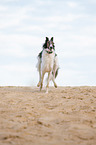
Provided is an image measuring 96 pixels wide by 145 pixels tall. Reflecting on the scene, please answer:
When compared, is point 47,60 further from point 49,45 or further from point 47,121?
point 47,121

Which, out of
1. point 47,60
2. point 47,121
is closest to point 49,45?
point 47,60

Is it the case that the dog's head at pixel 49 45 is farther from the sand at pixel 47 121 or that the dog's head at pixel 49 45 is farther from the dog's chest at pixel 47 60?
the sand at pixel 47 121

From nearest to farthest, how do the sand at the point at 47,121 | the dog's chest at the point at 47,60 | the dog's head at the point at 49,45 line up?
the sand at the point at 47,121, the dog's head at the point at 49,45, the dog's chest at the point at 47,60

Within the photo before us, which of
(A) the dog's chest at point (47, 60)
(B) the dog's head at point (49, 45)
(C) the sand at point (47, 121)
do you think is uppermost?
(B) the dog's head at point (49, 45)

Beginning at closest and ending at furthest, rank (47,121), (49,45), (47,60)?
(47,121), (49,45), (47,60)

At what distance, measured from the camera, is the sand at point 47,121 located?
17.1ft

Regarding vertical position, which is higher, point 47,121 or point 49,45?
point 49,45

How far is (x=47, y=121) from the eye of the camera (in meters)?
6.60

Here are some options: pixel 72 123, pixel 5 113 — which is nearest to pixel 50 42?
pixel 5 113

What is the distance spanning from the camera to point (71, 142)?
16.6 feet

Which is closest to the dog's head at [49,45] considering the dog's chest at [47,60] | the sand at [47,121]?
the dog's chest at [47,60]

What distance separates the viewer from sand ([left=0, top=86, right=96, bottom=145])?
523 cm

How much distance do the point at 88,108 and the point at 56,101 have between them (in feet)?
4.96

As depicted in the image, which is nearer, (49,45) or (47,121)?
(47,121)
